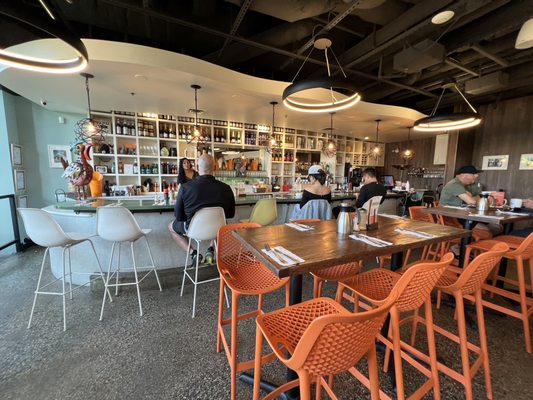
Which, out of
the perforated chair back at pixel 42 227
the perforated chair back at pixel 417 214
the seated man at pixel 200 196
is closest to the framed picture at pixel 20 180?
the perforated chair back at pixel 42 227

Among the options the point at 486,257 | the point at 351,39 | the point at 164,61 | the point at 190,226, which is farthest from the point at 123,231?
the point at 351,39

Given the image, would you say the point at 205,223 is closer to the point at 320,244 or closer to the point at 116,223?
the point at 116,223

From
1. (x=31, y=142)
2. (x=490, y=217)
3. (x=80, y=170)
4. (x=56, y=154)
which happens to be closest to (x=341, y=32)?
(x=490, y=217)

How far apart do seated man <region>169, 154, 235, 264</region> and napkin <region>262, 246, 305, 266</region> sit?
124 cm

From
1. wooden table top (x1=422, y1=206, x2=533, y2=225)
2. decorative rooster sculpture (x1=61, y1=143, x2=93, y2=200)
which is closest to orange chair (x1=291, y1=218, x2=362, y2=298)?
wooden table top (x1=422, y1=206, x2=533, y2=225)

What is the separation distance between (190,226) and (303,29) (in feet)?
9.16

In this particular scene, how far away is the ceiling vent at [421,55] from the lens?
2.79m

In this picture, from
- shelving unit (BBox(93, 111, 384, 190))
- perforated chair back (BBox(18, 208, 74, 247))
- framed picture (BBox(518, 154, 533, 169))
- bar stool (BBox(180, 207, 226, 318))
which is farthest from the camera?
shelving unit (BBox(93, 111, 384, 190))

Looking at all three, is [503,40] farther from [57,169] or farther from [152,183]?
[57,169]

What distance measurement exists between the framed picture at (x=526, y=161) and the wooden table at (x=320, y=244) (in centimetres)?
472

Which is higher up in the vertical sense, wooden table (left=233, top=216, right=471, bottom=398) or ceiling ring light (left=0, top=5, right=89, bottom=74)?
ceiling ring light (left=0, top=5, right=89, bottom=74)

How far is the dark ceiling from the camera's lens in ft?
7.65

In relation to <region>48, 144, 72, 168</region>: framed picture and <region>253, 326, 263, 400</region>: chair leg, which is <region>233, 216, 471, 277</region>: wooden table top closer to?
<region>253, 326, 263, 400</region>: chair leg

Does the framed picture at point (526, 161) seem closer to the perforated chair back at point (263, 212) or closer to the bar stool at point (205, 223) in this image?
the perforated chair back at point (263, 212)
